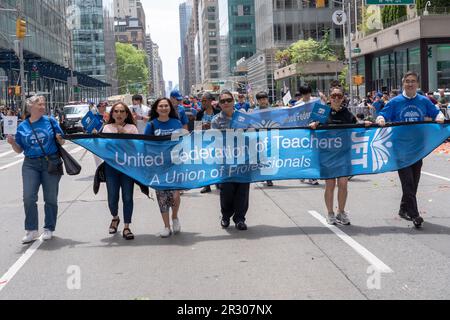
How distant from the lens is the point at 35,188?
8234 millimetres

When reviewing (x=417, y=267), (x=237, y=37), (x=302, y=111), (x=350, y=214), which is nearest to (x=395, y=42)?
(x=302, y=111)

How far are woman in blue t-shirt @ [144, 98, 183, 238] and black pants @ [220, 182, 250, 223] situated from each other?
63cm

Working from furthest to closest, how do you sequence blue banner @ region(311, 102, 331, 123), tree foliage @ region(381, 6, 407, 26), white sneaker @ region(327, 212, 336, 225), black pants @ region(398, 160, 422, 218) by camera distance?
tree foliage @ region(381, 6, 407, 26) < blue banner @ region(311, 102, 331, 123) < white sneaker @ region(327, 212, 336, 225) < black pants @ region(398, 160, 422, 218)

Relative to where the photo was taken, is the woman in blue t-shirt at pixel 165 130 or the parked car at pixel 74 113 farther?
the parked car at pixel 74 113

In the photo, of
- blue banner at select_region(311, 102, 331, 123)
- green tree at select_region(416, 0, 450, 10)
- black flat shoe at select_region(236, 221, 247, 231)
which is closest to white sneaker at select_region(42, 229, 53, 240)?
black flat shoe at select_region(236, 221, 247, 231)

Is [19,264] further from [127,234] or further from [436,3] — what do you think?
[436,3]

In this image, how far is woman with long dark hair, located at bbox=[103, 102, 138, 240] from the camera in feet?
27.2

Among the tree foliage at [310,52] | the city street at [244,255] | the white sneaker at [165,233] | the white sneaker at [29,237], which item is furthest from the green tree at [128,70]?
the white sneaker at [165,233]

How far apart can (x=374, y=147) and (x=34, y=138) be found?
4443 millimetres

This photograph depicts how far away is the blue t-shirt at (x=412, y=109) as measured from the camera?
8.75 metres

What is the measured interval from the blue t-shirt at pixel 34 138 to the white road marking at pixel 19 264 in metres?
1.10

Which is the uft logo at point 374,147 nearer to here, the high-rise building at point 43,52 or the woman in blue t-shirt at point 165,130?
the woman in blue t-shirt at point 165,130

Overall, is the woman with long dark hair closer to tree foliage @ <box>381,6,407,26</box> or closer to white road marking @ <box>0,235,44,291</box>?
white road marking @ <box>0,235,44,291</box>

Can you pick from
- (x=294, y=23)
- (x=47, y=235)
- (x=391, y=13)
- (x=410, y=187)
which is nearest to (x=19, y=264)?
(x=47, y=235)
